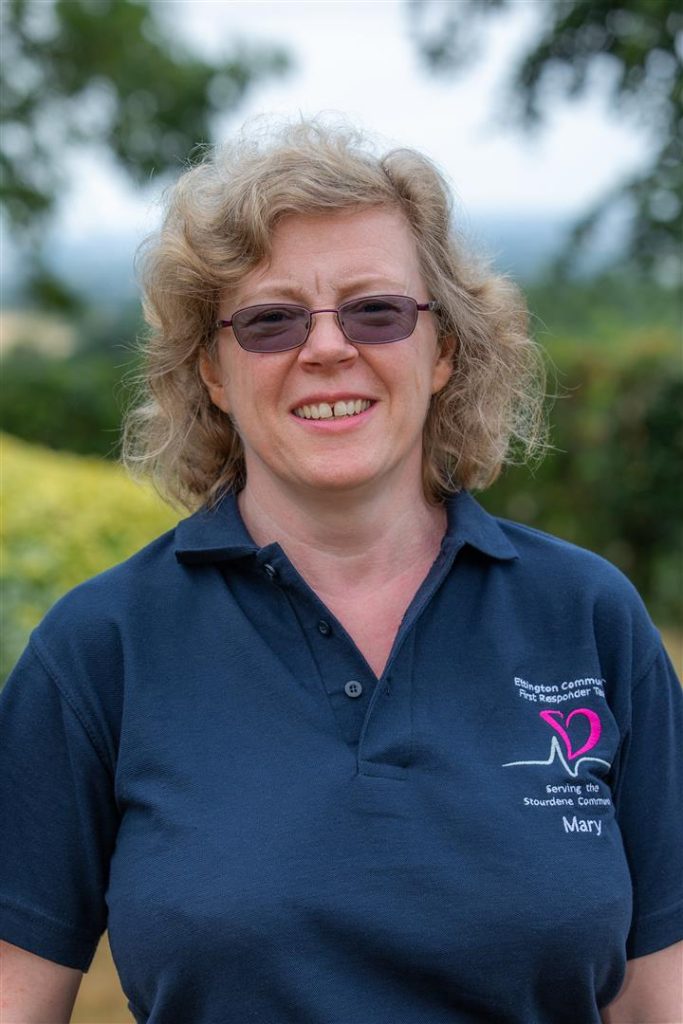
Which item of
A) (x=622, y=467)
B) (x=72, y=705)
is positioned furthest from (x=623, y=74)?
(x=72, y=705)

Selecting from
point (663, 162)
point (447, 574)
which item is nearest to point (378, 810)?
point (447, 574)

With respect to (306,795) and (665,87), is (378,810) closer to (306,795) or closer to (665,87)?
(306,795)

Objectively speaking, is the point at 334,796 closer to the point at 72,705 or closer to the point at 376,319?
the point at 72,705

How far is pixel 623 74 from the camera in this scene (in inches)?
496

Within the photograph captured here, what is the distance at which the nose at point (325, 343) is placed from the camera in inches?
81.5

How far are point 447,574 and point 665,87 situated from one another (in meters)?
11.2

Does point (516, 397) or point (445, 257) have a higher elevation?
point (445, 257)

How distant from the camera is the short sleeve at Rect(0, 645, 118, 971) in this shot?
194cm

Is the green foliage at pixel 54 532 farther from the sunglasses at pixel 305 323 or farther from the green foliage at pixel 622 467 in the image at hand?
the green foliage at pixel 622 467

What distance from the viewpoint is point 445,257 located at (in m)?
2.29

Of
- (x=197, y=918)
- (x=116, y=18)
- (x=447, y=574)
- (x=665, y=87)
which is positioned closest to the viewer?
(x=197, y=918)

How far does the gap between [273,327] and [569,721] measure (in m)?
0.82

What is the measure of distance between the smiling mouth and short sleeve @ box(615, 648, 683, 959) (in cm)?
66

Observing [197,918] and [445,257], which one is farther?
[445,257]
